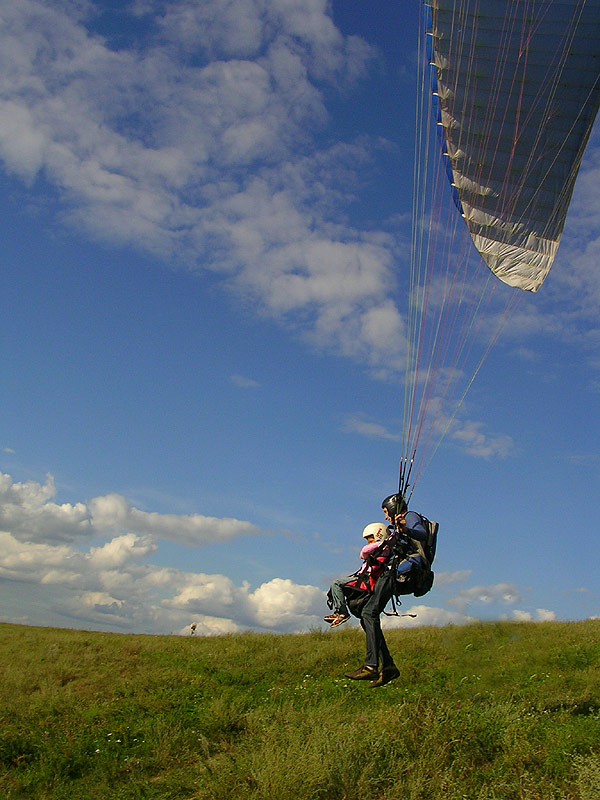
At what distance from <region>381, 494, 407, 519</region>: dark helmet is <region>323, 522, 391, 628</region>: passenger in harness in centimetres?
20

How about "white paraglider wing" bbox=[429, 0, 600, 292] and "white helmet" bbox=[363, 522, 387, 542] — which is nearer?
"white helmet" bbox=[363, 522, 387, 542]

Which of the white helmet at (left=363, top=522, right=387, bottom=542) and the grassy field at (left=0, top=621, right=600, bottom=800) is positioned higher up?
the white helmet at (left=363, top=522, right=387, bottom=542)

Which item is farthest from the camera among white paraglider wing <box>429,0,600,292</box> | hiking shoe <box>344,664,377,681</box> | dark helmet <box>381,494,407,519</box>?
white paraglider wing <box>429,0,600,292</box>

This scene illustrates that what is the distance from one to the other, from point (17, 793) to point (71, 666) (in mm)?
6009

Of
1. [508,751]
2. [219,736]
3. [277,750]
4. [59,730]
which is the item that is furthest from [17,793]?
[508,751]

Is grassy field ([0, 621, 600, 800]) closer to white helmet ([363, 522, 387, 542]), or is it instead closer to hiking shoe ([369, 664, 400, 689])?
hiking shoe ([369, 664, 400, 689])

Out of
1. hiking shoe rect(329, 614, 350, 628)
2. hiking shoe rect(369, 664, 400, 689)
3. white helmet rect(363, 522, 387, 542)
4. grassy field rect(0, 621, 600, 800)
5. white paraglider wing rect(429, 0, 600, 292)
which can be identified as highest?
white paraglider wing rect(429, 0, 600, 292)

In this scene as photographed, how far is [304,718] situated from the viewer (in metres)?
9.82

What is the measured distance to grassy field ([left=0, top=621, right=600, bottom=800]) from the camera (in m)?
7.56

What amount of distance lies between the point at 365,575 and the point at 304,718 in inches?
150

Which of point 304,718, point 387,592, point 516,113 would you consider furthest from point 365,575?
point 516,113

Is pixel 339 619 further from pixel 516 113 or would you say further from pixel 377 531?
pixel 516 113

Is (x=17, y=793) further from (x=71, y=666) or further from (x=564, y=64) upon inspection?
(x=564, y=64)

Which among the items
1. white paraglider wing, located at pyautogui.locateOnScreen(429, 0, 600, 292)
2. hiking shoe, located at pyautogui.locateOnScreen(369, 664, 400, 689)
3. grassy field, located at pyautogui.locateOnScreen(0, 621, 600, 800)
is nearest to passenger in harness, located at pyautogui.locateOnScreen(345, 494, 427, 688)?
hiking shoe, located at pyautogui.locateOnScreen(369, 664, 400, 689)
